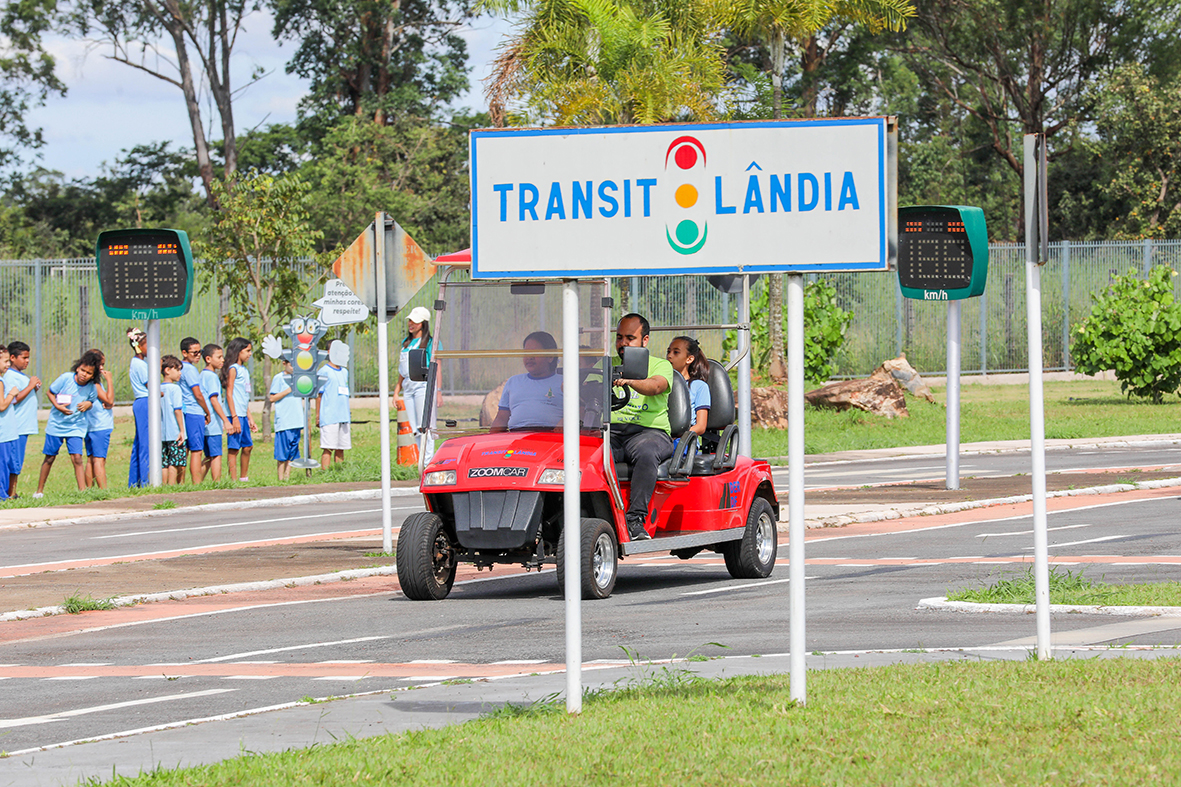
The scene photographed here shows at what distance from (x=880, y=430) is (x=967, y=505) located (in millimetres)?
13292

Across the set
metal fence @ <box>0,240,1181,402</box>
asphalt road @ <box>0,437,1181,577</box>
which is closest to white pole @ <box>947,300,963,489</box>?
asphalt road @ <box>0,437,1181,577</box>

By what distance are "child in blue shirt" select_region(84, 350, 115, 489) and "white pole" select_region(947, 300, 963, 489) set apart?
9.95 metres

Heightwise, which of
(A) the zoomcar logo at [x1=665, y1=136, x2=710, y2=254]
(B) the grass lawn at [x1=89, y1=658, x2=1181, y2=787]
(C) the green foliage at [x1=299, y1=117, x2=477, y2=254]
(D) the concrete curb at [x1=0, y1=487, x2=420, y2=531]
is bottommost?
(D) the concrete curb at [x1=0, y1=487, x2=420, y2=531]

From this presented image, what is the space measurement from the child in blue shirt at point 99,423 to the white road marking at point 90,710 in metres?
12.2

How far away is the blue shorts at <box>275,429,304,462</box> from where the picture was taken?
74.9 ft

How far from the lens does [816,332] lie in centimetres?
3466

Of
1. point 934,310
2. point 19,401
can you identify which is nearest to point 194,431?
point 19,401

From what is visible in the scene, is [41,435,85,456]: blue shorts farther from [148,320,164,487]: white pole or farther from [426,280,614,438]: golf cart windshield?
[426,280,614,438]: golf cart windshield

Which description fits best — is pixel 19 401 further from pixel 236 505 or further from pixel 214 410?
pixel 236 505

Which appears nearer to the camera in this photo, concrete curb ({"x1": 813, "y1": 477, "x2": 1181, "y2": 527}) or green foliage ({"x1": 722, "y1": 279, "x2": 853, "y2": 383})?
concrete curb ({"x1": 813, "y1": 477, "x2": 1181, "y2": 527})

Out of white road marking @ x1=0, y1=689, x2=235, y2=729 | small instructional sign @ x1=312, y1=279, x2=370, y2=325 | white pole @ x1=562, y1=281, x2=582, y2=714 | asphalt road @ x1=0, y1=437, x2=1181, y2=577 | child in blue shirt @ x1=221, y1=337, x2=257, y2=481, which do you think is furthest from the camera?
child in blue shirt @ x1=221, y1=337, x2=257, y2=481

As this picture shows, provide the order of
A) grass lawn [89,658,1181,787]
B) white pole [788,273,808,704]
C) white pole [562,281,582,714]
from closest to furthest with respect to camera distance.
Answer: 1. grass lawn [89,658,1181,787]
2. white pole [788,273,808,704]
3. white pole [562,281,582,714]

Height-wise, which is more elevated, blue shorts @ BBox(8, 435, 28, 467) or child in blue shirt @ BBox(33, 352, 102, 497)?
child in blue shirt @ BBox(33, 352, 102, 497)

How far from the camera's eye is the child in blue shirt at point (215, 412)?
20.9m
